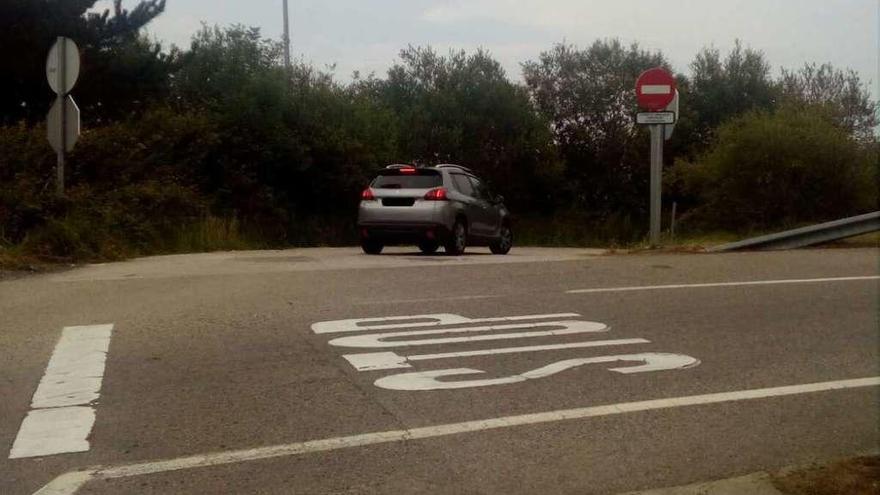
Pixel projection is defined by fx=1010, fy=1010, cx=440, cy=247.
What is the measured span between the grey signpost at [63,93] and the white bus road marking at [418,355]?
401 inches

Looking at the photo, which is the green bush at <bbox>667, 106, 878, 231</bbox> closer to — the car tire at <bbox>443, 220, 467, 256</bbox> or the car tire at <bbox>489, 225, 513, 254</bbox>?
the car tire at <bbox>489, 225, 513, 254</bbox>

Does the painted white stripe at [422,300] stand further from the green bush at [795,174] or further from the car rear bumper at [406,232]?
the green bush at [795,174]

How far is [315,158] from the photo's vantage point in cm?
2684

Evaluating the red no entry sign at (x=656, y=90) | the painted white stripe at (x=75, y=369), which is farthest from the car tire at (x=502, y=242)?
the painted white stripe at (x=75, y=369)

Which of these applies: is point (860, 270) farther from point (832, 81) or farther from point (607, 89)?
point (832, 81)

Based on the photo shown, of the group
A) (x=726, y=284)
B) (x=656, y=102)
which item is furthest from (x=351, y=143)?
(x=726, y=284)

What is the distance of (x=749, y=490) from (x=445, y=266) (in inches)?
347

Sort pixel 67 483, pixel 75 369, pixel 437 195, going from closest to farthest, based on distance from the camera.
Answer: pixel 67 483 → pixel 75 369 → pixel 437 195

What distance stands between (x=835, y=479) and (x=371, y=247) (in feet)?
43.1

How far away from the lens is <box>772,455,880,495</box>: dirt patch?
438 cm

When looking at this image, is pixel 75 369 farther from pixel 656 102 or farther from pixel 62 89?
pixel 656 102

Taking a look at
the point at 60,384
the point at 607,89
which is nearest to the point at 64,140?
the point at 60,384

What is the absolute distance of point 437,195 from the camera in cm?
1661

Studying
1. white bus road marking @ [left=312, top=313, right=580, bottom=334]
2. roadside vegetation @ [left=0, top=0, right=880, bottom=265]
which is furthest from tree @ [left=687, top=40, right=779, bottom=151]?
white bus road marking @ [left=312, top=313, right=580, bottom=334]
